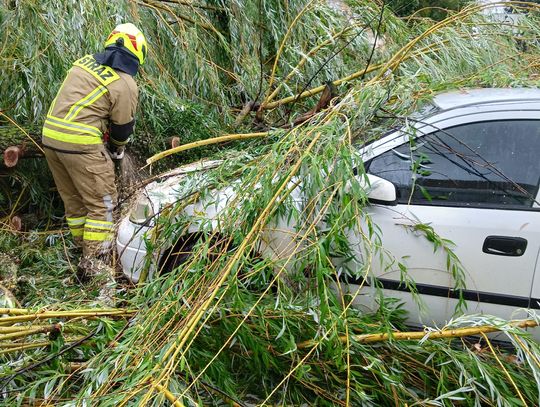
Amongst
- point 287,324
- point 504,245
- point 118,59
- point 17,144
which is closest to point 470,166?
point 504,245

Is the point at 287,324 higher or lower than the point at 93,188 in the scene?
lower

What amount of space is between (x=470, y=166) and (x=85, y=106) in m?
2.98

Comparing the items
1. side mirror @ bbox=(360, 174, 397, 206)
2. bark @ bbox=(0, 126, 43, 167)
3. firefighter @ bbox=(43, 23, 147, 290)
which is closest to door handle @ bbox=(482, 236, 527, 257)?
side mirror @ bbox=(360, 174, 397, 206)

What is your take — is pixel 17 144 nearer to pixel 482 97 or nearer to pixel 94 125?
pixel 94 125

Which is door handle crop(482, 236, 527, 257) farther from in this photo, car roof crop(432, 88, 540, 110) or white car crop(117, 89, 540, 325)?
car roof crop(432, 88, 540, 110)

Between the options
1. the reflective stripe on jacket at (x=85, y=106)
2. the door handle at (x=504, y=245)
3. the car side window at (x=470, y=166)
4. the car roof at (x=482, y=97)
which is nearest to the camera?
the door handle at (x=504, y=245)

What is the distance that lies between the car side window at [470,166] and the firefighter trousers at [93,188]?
236cm

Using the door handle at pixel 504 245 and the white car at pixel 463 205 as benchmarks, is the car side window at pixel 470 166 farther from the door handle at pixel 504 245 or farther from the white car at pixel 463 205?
the door handle at pixel 504 245

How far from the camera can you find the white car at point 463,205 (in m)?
3.41

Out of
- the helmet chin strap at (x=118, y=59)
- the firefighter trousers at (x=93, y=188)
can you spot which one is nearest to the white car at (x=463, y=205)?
the firefighter trousers at (x=93, y=188)

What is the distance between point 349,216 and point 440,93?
141cm

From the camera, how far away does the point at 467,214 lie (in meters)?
3.47

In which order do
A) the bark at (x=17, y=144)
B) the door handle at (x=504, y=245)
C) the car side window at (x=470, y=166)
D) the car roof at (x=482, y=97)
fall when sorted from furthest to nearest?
the bark at (x=17, y=144), the car roof at (x=482, y=97), the car side window at (x=470, y=166), the door handle at (x=504, y=245)

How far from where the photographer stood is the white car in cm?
341
